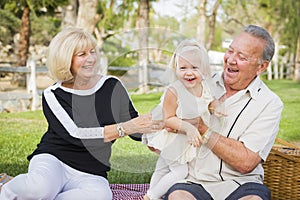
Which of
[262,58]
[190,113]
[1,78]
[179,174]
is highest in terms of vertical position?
[262,58]

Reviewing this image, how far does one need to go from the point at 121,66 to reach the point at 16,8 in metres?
11.4

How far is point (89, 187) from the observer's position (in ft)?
7.22

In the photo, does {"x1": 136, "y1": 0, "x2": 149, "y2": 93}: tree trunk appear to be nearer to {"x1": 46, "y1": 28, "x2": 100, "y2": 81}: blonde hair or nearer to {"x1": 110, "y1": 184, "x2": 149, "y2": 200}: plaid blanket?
{"x1": 46, "y1": 28, "x2": 100, "y2": 81}: blonde hair

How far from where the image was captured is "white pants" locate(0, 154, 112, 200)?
7.06 feet

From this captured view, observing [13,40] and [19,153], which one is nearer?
[19,153]

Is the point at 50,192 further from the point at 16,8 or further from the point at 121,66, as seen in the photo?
the point at 16,8

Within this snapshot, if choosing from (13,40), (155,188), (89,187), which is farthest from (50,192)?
(13,40)

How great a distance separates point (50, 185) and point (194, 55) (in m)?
0.85

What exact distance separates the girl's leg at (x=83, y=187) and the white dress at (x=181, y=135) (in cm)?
30

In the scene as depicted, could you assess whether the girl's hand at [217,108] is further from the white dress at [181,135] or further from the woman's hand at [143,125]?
the woman's hand at [143,125]

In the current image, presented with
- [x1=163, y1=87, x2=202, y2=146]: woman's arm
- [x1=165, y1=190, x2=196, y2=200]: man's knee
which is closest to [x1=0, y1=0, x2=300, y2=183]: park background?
[x1=163, y1=87, x2=202, y2=146]: woman's arm

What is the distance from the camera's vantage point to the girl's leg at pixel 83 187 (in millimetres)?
2178

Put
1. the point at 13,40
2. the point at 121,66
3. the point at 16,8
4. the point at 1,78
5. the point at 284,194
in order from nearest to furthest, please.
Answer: the point at 121,66 → the point at 284,194 → the point at 1,78 → the point at 16,8 → the point at 13,40

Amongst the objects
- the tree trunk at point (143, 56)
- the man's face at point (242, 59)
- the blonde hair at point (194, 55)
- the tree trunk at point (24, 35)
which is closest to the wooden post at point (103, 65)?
the tree trunk at point (143, 56)
